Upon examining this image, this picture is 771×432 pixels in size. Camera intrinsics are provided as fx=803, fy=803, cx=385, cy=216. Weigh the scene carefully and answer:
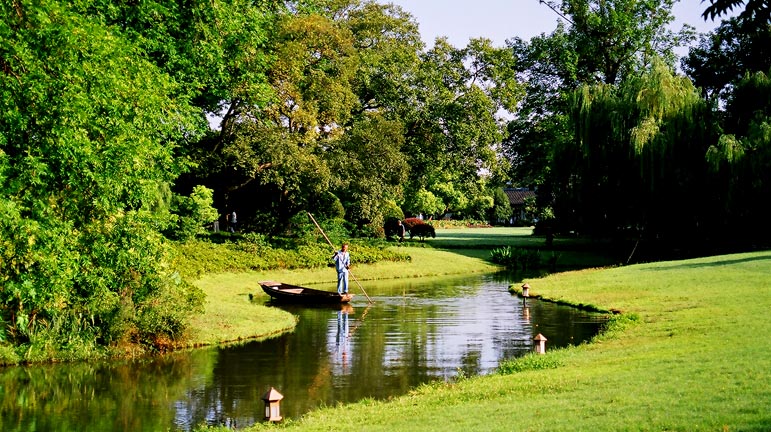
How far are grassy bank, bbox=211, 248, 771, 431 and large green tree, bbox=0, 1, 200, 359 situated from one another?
675cm

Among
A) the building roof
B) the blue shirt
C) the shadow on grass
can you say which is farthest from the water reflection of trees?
the building roof

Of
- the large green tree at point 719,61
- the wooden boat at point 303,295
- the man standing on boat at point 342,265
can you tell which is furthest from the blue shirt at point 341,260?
the large green tree at point 719,61

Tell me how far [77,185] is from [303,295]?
1459 cm

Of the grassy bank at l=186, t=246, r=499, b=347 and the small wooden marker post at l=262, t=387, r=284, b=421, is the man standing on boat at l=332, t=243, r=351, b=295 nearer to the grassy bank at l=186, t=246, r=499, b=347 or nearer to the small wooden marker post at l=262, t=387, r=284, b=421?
the grassy bank at l=186, t=246, r=499, b=347

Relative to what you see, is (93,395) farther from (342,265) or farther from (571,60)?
(571,60)

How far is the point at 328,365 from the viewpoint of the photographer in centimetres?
1822

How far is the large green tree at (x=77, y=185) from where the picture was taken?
50.5ft

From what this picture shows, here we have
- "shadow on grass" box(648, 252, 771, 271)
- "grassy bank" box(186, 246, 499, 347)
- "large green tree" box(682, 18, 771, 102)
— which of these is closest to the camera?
"grassy bank" box(186, 246, 499, 347)

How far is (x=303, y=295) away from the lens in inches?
1195

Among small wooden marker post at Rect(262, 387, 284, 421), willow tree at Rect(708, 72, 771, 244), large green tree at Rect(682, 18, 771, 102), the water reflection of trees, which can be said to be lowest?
the water reflection of trees

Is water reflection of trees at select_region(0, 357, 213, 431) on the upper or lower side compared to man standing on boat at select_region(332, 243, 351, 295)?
lower

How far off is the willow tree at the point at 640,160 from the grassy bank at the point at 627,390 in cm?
2440

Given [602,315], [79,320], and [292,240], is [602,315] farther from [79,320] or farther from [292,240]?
[292,240]

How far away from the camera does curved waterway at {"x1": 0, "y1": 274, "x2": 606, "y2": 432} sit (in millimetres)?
14027
